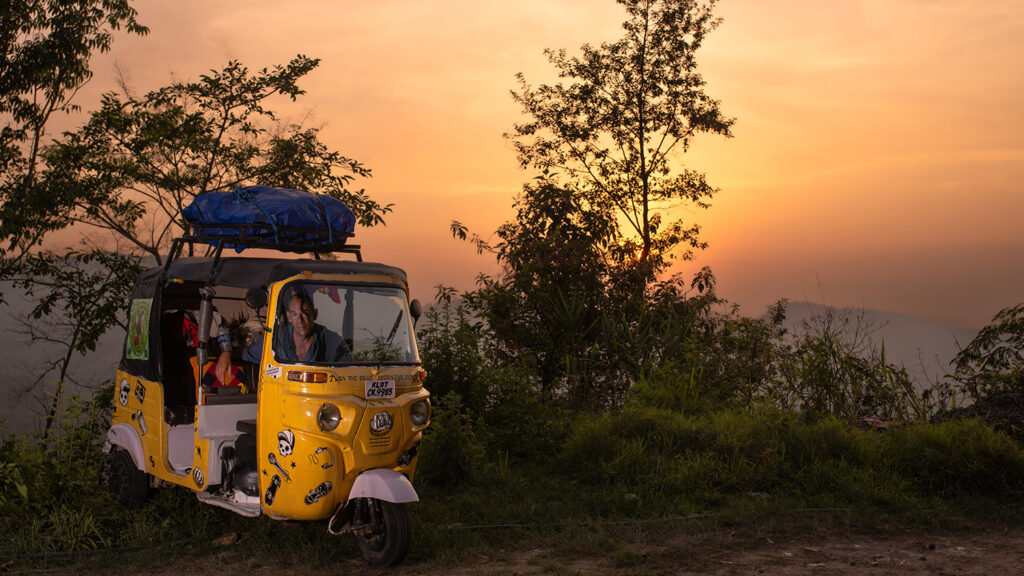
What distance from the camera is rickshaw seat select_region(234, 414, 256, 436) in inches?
249

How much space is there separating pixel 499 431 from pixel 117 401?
4.26m

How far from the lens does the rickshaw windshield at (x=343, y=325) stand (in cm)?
596

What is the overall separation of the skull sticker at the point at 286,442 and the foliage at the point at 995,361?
1001 cm

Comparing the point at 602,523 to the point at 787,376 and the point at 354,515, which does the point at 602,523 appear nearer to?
the point at 354,515

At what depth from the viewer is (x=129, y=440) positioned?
758 centimetres

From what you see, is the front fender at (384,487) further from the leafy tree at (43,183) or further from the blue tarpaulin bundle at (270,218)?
the leafy tree at (43,183)

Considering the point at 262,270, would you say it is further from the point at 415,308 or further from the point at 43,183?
Result: the point at 43,183

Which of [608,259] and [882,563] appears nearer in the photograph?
[882,563]

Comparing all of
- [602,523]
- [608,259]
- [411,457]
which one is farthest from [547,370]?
[411,457]

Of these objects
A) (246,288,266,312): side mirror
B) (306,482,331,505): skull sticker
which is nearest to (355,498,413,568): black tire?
(306,482,331,505): skull sticker

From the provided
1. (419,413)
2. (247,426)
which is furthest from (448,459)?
(247,426)

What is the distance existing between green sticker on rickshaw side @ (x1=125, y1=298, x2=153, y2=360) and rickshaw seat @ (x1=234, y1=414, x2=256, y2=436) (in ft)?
4.90

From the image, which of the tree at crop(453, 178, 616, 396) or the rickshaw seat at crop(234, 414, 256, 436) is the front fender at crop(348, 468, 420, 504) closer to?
the rickshaw seat at crop(234, 414, 256, 436)

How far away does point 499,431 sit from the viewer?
10047mm
